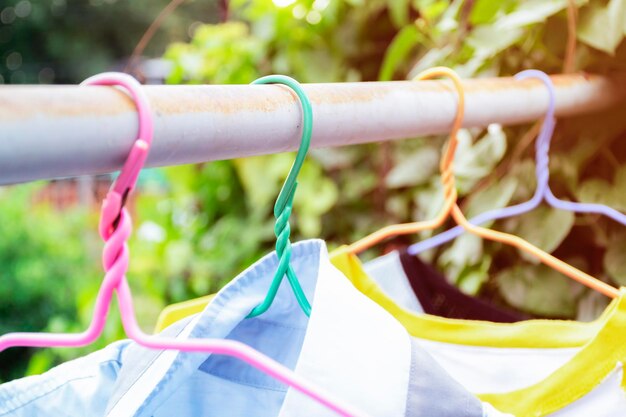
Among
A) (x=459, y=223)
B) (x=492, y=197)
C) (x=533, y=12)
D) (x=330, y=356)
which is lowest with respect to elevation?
(x=330, y=356)

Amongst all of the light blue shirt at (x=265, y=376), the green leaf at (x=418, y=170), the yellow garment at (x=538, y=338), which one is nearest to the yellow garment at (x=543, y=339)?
the yellow garment at (x=538, y=338)

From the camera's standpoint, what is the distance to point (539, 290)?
0.72 m

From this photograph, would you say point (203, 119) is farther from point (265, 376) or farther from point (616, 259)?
point (616, 259)

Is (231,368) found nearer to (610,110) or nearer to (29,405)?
(29,405)

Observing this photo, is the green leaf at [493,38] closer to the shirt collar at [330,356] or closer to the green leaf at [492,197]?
Answer: the green leaf at [492,197]

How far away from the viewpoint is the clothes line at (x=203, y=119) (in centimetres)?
22

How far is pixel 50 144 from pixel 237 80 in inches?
36.3

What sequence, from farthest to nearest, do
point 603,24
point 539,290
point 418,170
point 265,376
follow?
point 418,170 < point 539,290 < point 603,24 < point 265,376

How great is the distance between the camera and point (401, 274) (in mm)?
613

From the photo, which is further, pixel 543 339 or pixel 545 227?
pixel 545 227

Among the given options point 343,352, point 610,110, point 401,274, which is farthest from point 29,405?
point 610,110

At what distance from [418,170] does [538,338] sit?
17.3 inches

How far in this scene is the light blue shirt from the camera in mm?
321

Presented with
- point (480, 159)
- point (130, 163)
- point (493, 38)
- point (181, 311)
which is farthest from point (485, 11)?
point (130, 163)
